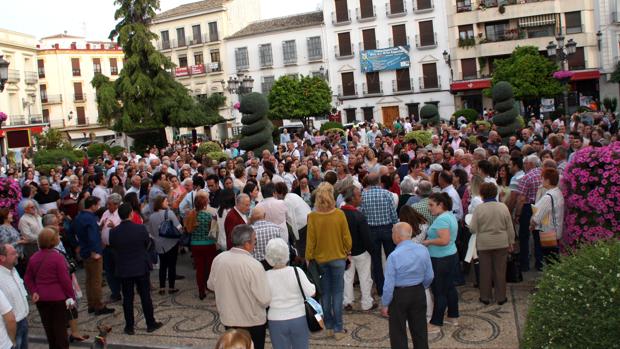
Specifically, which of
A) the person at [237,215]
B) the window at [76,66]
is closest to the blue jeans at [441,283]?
the person at [237,215]

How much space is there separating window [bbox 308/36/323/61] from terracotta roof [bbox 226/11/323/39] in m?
1.16

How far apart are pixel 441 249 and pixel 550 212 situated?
5.98 ft

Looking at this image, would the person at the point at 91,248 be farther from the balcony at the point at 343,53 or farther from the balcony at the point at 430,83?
the balcony at the point at 343,53

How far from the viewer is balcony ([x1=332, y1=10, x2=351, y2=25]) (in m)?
A: 47.6

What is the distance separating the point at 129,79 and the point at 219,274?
103 ft

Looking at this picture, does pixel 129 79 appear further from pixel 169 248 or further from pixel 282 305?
pixel 282 305

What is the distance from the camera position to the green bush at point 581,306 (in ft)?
14.5

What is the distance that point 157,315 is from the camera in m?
9.05

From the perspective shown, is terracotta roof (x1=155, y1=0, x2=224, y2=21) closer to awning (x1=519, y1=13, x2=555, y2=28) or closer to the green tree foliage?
awning (x1=519, y1=13, x2=555, y2=28)

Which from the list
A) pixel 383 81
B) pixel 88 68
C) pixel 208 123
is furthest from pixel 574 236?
pixel 88 68

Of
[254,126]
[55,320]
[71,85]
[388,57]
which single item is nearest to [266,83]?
[388,57]

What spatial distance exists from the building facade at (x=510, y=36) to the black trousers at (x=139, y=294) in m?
38.6

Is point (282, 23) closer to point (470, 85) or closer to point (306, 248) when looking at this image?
point (470, 85)

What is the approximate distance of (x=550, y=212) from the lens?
8117 mm
